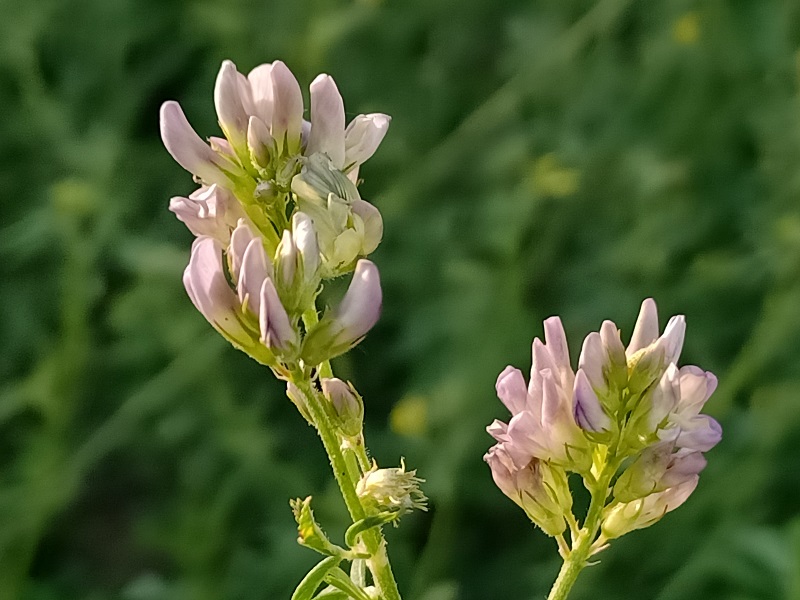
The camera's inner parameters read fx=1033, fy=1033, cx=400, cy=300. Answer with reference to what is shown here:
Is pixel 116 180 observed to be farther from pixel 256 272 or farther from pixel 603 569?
pixel 256 272

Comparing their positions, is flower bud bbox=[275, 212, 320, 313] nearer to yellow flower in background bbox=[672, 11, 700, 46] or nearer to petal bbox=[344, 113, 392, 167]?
petal bbox=[344, 113, 392, 167]

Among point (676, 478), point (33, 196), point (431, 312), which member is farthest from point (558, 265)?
point (676, 478)

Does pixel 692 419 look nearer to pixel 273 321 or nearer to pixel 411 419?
pixel 273 321

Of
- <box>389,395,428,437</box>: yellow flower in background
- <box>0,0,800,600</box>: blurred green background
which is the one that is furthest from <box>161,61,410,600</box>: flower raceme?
<box>389,395,428,437</box>: yellow flower in background

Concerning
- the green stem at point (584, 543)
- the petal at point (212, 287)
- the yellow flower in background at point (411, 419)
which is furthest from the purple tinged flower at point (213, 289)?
the yellow flower in background at point (411, 419)

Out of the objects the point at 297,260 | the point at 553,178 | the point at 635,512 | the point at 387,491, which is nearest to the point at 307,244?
the point at 297,260
